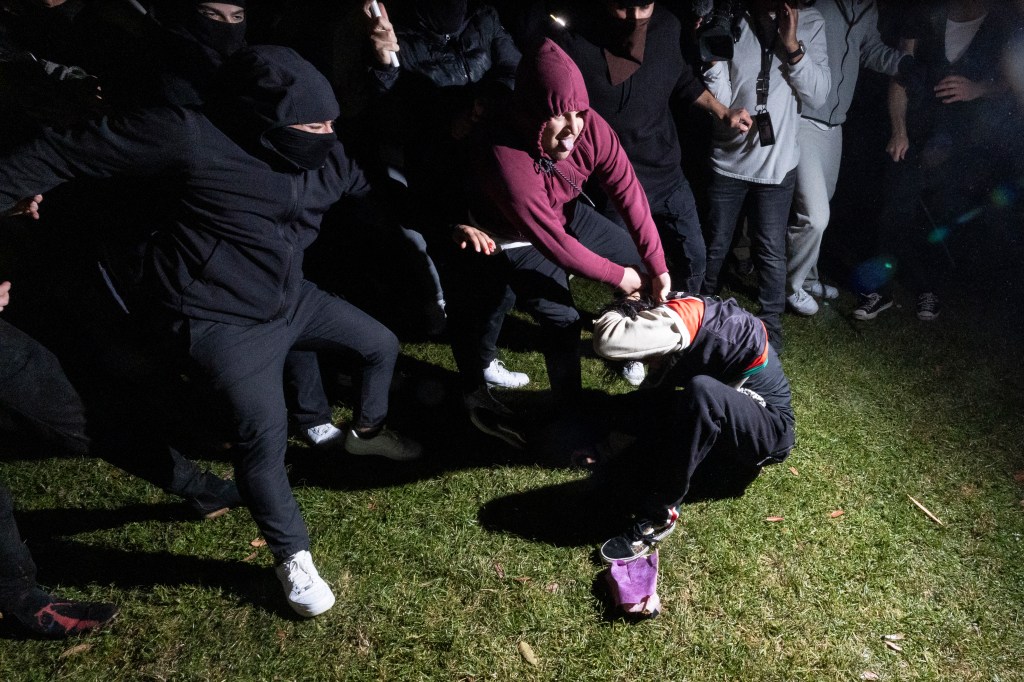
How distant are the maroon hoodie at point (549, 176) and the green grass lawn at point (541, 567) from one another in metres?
1.23

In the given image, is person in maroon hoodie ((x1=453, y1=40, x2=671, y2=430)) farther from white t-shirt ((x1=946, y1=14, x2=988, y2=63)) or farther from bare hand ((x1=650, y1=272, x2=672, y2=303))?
white t-shirt ((x1=946, y1=14, x2=988, y2=63))

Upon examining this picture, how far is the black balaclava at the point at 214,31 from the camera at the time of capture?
341 cm

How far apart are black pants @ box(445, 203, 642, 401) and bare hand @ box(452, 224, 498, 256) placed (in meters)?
0.15

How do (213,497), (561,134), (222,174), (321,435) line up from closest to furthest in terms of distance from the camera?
(222,174) < (561,134) < (213,497) < (321,435)

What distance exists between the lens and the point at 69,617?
279 cm

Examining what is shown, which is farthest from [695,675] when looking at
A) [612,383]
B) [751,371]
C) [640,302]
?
[612,383]

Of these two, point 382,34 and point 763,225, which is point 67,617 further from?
point 763,225

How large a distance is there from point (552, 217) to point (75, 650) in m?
2.88

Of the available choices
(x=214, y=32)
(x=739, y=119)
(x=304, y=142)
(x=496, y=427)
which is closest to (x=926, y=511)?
(x=496, y=427)

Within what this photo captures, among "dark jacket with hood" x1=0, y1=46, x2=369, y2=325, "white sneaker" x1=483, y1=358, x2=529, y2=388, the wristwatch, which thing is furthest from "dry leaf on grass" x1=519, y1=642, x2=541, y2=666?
the wristwatch

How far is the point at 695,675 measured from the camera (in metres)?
2.77

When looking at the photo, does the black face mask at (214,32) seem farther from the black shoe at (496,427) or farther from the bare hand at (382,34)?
the black shoe at (496,427)

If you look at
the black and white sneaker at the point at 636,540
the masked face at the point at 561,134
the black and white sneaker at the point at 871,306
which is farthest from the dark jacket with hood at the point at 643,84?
the black and white sneaker at the point at 871,306

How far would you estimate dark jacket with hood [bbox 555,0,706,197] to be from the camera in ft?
11.8
